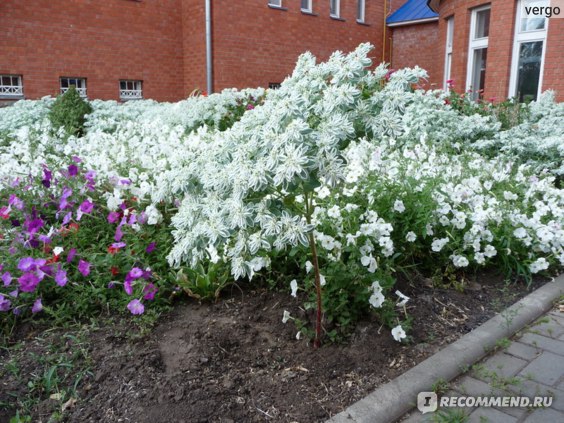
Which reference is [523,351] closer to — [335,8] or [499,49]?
[499,49]

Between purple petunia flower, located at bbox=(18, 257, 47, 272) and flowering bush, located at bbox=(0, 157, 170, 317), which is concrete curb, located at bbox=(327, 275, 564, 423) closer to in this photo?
flowering bush, located at bbox=(0, 157, 170, 317)

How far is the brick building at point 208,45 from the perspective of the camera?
11.9m

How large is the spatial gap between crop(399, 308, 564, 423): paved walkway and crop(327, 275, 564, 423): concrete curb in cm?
5

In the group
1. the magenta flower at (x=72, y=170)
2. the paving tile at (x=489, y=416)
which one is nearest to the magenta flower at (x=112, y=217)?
the magenta flower at (x=72, y=170)

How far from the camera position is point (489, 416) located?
233 cm

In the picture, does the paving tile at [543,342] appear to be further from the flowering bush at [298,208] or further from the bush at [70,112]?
the bush at [70,112]

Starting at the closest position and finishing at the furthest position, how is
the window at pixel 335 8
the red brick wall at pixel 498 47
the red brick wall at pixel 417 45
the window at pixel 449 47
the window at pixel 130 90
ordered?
the red brick wall at pixel 498 47 < the window at pixel 130 90 < the window at pixel 449 47 < the window at pixel 335 8 < the red brick wall at pixel 417 45

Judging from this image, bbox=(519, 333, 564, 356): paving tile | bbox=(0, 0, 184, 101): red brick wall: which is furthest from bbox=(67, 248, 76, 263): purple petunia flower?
bbox=(0, 0, 184, 101): red brick wall

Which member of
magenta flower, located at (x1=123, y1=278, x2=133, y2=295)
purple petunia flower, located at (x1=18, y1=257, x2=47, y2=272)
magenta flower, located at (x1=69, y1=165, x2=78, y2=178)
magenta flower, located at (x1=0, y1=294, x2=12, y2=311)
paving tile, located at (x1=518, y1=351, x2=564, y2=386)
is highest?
magenta flower, located at (x1=69, y1=165, x2=78, y2=178)

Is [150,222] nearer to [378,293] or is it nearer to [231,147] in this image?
[231,147]

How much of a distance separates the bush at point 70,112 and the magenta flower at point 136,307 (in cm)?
631

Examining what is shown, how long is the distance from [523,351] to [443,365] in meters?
0.61

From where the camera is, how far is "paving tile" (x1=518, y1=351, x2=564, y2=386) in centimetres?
262

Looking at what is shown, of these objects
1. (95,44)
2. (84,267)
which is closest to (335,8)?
(95,44)
